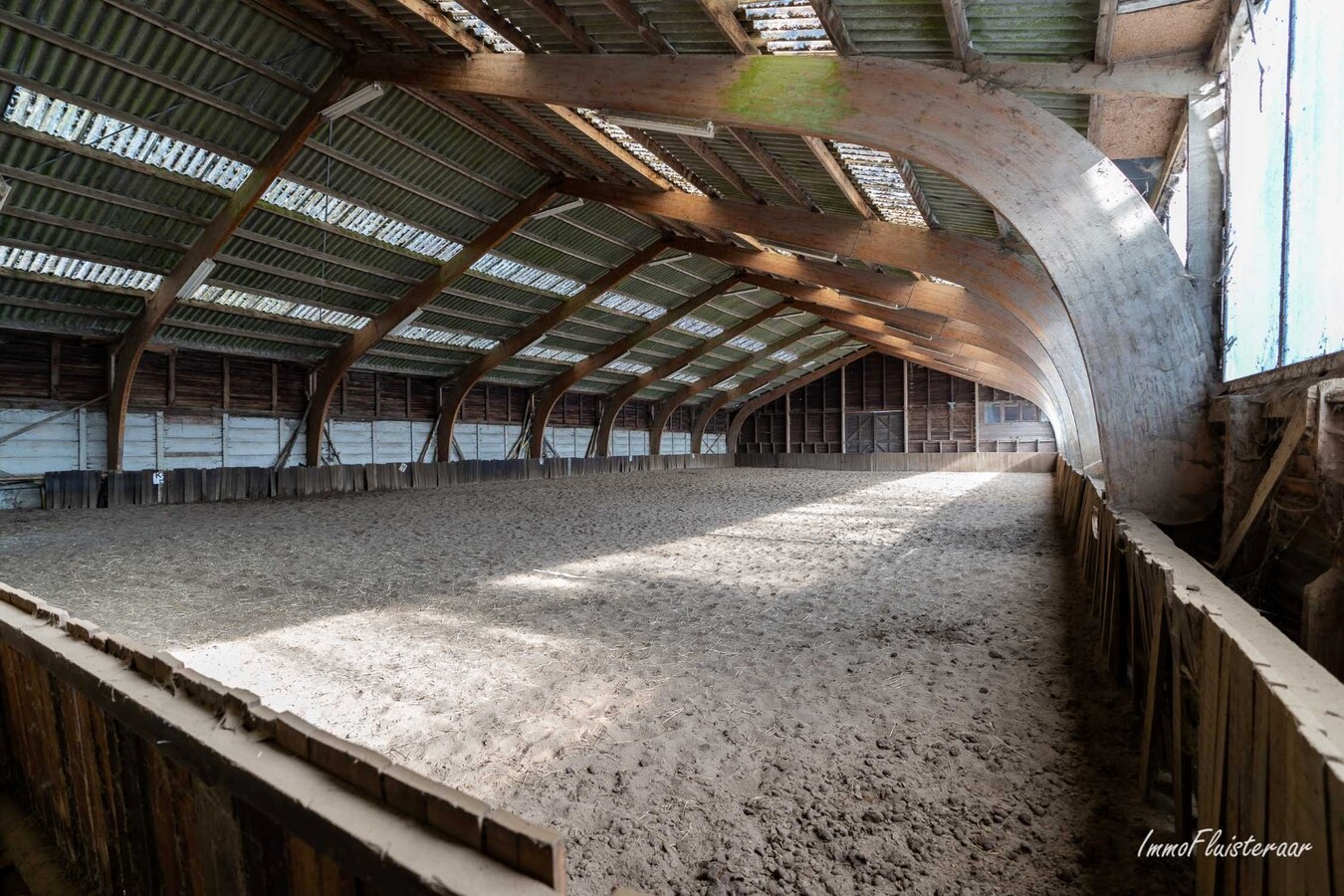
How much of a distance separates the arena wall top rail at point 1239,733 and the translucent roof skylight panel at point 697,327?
84.5 feet

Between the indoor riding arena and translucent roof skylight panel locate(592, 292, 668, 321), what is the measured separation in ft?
12.0

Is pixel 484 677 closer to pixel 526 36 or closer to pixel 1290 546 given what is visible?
pixel 1290 546

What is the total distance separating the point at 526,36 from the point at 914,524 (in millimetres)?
12301

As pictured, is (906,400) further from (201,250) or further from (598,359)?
(201,250)

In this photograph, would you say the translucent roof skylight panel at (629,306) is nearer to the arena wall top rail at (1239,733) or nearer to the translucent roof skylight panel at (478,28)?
the translucent roof skylight panel at (478,28)

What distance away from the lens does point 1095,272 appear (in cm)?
626

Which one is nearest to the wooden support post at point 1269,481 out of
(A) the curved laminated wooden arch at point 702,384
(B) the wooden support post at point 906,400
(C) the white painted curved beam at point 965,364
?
(C) the white painted curved beam at point 965,364

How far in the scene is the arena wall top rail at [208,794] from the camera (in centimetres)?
173

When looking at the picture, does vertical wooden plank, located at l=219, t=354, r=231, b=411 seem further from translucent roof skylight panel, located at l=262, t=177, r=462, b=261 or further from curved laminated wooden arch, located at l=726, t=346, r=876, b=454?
curved laminated wooden arch, located at l=726, t=346, r=876, b=454

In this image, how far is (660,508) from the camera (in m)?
18.8

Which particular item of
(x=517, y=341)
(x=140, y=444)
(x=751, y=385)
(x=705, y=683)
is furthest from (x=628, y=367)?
(x=705, y=683)

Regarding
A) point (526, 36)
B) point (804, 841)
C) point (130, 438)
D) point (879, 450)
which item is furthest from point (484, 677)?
point (879, 450)

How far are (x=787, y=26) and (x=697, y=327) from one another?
21.9m

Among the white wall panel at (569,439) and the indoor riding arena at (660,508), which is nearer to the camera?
the indoor riding arena at (660,508)
